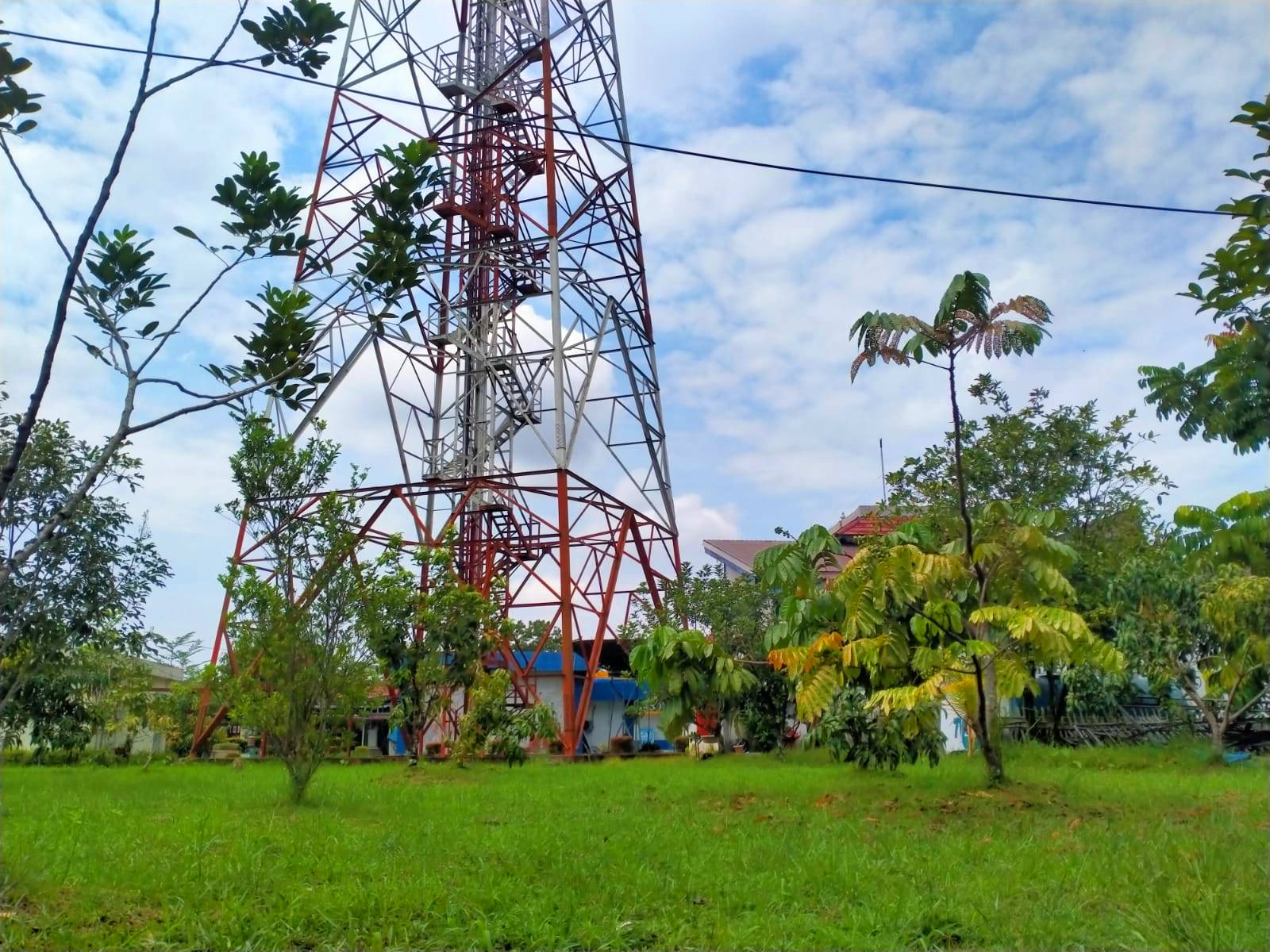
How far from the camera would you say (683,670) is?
15008 mm

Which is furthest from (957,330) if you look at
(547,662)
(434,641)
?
(547,662)

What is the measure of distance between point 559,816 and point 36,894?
482cm

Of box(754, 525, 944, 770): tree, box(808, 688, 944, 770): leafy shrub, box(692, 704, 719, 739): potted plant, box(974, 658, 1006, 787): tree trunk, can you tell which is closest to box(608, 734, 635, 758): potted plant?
box(692, 704, 719, 739): potted plant

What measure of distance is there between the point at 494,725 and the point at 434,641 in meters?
1.82

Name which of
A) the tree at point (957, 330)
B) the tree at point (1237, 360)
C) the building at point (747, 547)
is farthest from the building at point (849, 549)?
the tree at point (1237, 360)

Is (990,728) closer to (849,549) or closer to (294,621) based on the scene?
(294,621)

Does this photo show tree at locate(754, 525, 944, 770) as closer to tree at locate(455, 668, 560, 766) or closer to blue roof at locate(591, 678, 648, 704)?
tree at locate(455, 668, 560, 766)

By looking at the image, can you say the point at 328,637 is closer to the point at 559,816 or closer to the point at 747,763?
the point at 559,816

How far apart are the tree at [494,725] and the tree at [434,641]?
1.68 ft

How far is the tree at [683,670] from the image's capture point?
14867 millimetres

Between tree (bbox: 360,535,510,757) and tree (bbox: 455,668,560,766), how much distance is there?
0.51 meters

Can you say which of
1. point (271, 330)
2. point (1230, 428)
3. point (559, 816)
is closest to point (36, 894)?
point (271, 330)

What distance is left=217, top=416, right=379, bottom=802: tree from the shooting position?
11.0 m

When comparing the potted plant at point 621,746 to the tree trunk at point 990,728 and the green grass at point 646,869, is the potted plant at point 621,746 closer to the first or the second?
the green grass at point 646,869
